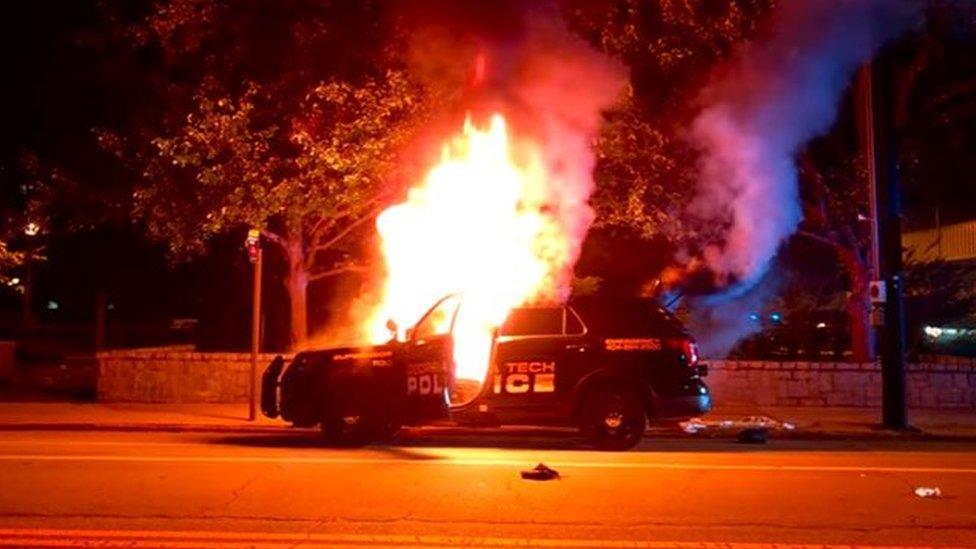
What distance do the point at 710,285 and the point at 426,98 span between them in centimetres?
630

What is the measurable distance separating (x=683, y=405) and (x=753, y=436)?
157 cm

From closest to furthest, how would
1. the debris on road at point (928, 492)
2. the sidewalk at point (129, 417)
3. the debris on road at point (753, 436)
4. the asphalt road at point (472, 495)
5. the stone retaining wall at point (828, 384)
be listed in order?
the asphalt road at point (472, 495) → the debris on road at point (928, 492) → the debris on road at point (753, 436) → the sidewalk at point (129, 417) → the stone retaining wall at point (828, 384)

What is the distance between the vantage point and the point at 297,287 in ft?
60.2

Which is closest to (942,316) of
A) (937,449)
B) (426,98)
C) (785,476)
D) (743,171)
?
(743,171)

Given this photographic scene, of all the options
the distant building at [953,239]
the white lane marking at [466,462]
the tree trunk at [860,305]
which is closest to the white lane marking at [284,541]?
the white lane marking at [466,462]

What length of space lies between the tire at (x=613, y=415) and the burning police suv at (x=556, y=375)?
11 mm

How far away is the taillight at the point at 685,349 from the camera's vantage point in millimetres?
11820

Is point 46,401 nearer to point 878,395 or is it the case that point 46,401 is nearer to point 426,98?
point 426,98

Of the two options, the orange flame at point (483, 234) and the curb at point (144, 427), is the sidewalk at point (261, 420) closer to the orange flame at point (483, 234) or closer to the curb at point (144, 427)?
the curb at point (144, 427)

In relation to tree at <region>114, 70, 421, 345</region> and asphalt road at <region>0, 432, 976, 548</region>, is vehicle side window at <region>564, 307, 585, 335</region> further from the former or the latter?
tree at <region>114, 70, 421, 345</region>

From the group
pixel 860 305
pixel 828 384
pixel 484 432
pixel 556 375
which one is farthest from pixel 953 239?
pixel 556 375

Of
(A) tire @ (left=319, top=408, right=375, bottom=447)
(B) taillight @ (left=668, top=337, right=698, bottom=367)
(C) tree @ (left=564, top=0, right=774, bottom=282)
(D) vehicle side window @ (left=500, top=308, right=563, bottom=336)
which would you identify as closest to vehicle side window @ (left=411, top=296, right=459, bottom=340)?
(D) vehicle side window @ (left=500, top=308, right=563, bottom=336)

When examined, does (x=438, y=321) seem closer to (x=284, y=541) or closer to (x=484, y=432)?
(x=484, y=432)

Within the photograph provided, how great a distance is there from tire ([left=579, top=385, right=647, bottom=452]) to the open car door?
61.7 inches
